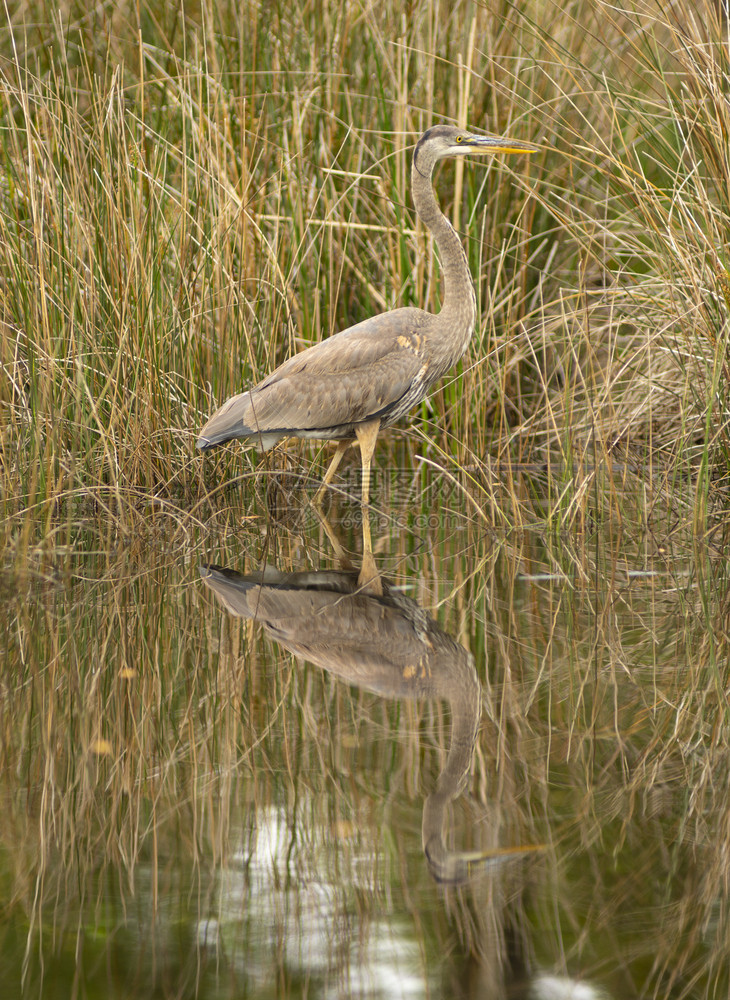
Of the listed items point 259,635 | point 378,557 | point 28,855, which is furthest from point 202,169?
point 28,855

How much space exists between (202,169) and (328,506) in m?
1.63

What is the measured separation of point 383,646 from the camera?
335cm

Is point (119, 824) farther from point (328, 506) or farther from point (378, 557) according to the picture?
point (328, 506)

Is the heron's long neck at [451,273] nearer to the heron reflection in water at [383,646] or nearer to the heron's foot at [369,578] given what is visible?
the heron's foot at [369,578]

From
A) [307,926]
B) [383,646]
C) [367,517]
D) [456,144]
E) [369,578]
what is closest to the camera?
[307,926]

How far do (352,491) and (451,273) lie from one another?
3.88 feet

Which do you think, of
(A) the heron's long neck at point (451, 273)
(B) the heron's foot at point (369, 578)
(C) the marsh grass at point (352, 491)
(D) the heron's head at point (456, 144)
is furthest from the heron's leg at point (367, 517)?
(D) the heron's head at point (456, 144)

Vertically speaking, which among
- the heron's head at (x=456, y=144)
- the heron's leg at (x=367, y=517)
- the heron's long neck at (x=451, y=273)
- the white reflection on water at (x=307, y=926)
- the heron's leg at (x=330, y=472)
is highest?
the white reflection on water at (x=307, y=926)

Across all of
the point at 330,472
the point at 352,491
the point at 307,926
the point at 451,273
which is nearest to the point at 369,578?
the point at 330,472

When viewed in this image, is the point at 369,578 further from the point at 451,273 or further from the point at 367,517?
the point at 451,273

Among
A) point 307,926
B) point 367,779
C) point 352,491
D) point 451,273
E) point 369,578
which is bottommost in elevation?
point 352,491

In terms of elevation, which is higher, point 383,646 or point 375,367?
point 383,646

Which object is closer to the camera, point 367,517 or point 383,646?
point 383,646

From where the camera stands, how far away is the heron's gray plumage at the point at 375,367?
514cm
